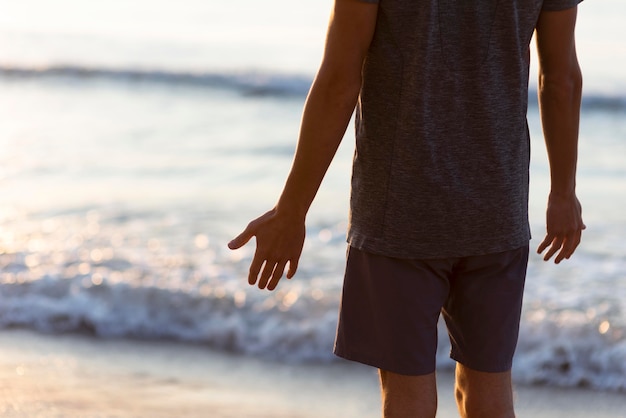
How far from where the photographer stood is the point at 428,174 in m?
1.99

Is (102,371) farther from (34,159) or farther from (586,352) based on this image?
(34,159)

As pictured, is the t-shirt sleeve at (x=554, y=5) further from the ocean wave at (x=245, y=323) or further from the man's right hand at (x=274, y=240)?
the ocean wave at (x=245, y=323)

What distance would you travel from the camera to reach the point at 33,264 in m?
5.09

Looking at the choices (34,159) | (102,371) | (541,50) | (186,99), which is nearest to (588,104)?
(186,99)

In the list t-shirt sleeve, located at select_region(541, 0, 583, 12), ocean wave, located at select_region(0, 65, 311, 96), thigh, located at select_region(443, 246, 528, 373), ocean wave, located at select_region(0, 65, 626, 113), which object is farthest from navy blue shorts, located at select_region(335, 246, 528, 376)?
ocean wave, located at select_region(0, 65, 311, 96)

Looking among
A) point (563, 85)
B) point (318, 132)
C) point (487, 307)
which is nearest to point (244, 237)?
point (318, 132)

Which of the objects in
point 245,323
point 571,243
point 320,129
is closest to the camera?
point 320,129

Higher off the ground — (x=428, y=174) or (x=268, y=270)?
(x=428, y=174)

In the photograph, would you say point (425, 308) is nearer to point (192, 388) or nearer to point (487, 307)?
point (487, 307)

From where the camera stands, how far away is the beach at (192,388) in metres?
3.59

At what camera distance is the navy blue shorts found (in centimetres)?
207

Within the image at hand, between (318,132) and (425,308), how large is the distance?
1.38 feet

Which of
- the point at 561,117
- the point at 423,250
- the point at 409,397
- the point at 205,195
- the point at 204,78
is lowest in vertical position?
the point at 409,397

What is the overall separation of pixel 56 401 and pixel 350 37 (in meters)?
2.24
